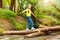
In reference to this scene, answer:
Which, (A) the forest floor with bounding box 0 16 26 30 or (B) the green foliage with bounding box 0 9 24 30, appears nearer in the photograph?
(A) the forest floor with bounding box 0 16 26 30

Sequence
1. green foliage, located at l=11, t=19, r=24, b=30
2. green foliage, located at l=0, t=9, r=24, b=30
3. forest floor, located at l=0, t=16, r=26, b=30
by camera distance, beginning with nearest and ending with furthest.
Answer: forest floor, located at l=0, t=16, r=26, b=30 → green foliage, located at l=11, t=19, r=24, b=30 → green foliage, located at l=0, t=9, r=24, b=30

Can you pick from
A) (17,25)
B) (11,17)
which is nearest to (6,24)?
(17,25)

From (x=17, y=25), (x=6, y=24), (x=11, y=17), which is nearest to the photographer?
(x=6, y=24)

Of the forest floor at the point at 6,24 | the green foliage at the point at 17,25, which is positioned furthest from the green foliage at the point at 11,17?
the forest floor at the point at 6,24

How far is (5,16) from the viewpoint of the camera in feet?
54.5

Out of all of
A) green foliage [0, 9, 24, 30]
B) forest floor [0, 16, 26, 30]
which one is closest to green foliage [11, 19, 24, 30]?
green foliage [0, 9, 24, 30]

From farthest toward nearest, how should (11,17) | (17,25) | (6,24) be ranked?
(11,17) < (17,25) < (6,24)

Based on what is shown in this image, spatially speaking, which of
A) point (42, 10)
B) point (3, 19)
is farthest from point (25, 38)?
point (42, 10)

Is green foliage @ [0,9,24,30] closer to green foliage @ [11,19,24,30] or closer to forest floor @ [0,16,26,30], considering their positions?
green foliage @ [11,19,24,30]

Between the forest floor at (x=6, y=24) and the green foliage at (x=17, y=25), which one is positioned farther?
the green foliage at (x=17, y=25)

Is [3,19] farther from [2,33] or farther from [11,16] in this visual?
[2,33]

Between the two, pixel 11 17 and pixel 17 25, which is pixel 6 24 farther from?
pixel 11 17

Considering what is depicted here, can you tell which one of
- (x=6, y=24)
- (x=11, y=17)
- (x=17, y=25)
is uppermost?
(x=11, y=17)

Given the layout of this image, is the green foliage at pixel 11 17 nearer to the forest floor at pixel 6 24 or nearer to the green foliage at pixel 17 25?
the green foliage at pixel 17 25
